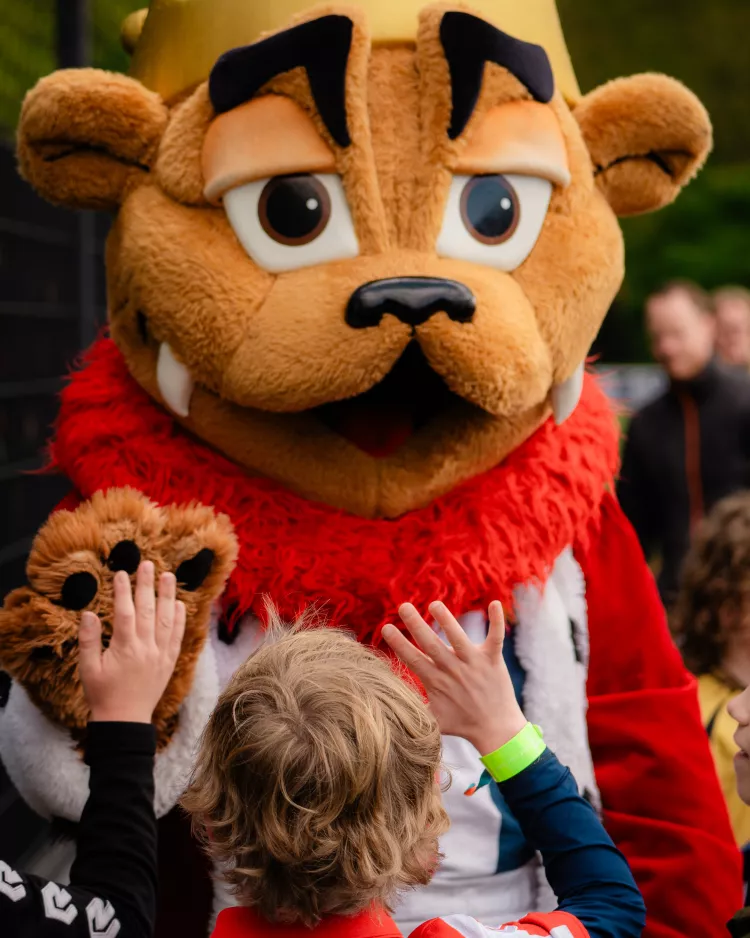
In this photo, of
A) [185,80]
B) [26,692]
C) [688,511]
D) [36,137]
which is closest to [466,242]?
[185,80]

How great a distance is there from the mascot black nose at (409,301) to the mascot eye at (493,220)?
178 millimetres

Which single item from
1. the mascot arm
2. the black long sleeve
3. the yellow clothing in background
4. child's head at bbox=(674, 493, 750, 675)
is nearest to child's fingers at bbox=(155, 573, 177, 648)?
the black long sleeve

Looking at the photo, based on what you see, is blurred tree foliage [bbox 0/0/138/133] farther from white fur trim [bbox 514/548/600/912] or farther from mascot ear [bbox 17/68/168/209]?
white fur trim [bbox 514/548/600/912]

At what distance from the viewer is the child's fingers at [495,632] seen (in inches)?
64.4

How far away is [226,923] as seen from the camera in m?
1.49

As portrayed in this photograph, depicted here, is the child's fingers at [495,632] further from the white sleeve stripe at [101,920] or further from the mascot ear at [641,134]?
the mascot ear at [641,134]

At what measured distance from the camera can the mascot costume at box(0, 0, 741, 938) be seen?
2.06 m

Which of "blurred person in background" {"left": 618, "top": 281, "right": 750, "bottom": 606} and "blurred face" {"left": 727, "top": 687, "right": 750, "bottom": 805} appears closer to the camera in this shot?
"blurred face" {"left": 727, "top": 687, "right": 750, "bottom": 805}

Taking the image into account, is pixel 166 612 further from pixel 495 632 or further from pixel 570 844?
pixel 570 844

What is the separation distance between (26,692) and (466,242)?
0.98 metres

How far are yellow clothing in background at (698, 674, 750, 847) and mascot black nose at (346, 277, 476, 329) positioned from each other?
3.61 feet

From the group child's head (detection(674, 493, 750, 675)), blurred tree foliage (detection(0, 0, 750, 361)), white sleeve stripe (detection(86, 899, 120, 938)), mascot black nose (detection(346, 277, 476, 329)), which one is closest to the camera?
white sleeve stripe (detection(86, 899, 120, 938))

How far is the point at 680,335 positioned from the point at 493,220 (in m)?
3.07

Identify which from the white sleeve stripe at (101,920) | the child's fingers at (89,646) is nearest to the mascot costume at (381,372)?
the child's fingers at (89,646)
